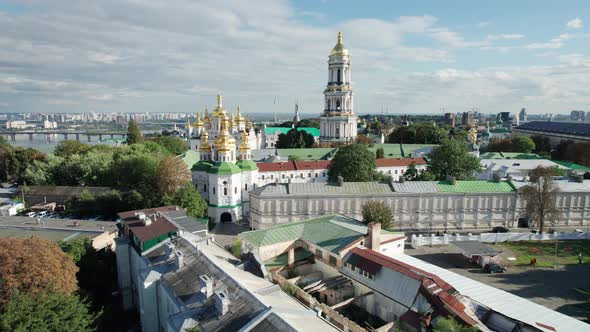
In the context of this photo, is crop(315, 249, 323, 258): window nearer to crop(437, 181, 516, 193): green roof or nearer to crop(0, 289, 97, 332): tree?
crop(0, 289, 97, 332): tree

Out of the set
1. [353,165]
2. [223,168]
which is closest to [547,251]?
[353,165]

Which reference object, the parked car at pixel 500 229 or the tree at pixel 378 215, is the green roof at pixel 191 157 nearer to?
→ the tree at pixel 378 215

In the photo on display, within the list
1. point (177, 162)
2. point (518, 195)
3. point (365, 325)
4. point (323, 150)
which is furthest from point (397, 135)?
point (365, 325)

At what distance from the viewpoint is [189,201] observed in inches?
1565

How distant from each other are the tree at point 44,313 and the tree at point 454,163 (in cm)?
4297

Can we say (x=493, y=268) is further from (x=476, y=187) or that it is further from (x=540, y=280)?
(x=476, y=187)

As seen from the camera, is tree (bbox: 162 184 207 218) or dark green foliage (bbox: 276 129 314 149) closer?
tree (bbox: 162 184 207 218)

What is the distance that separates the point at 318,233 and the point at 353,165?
62.6ft

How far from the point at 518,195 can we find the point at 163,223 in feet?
119

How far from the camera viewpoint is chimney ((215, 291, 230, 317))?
16.2 metres

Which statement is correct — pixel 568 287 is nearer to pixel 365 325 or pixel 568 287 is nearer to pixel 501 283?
pixel 501 283

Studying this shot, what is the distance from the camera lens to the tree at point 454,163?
49.4 m

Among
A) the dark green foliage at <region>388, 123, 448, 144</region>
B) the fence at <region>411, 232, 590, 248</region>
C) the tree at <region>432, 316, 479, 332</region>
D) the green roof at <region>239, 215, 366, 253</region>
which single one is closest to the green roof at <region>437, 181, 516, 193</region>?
the fence at <region>411, 232, 590, 248</region>

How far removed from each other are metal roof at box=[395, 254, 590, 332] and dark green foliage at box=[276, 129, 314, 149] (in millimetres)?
60590
